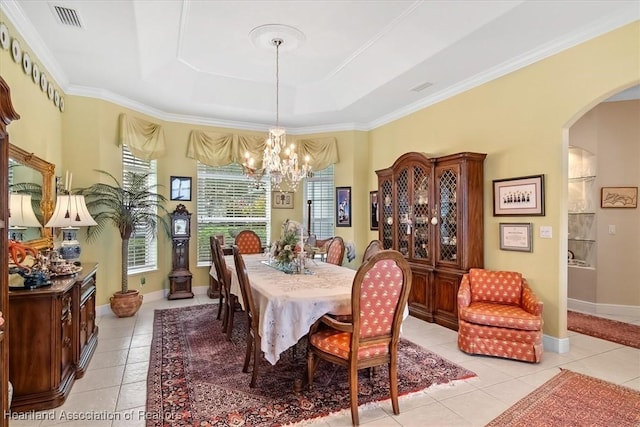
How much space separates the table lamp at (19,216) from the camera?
107 inches

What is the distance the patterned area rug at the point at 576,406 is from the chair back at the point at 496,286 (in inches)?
36.5

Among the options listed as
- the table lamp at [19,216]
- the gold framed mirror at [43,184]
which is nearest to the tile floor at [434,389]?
the gold framed mirror at [43,184]

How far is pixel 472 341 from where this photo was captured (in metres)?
3.41

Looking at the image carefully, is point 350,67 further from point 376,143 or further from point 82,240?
point 82,240

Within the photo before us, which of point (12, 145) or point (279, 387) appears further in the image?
point (12, 145)

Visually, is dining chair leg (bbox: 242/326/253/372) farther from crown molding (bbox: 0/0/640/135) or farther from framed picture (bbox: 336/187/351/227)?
framed picture (bbox: 336/187/351/227)

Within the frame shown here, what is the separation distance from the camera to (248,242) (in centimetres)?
616

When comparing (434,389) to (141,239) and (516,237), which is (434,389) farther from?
(141,239)

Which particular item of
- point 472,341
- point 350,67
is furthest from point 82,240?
point 472,341

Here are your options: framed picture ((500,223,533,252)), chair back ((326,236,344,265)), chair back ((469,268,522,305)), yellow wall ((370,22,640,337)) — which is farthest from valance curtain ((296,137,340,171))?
chair back ((469,268,522,305))

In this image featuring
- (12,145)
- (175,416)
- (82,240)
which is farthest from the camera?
(82,240)

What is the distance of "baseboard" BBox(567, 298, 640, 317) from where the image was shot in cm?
486

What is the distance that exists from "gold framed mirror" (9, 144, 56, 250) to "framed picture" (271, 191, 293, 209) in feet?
11.4

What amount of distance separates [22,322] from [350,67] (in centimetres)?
437
